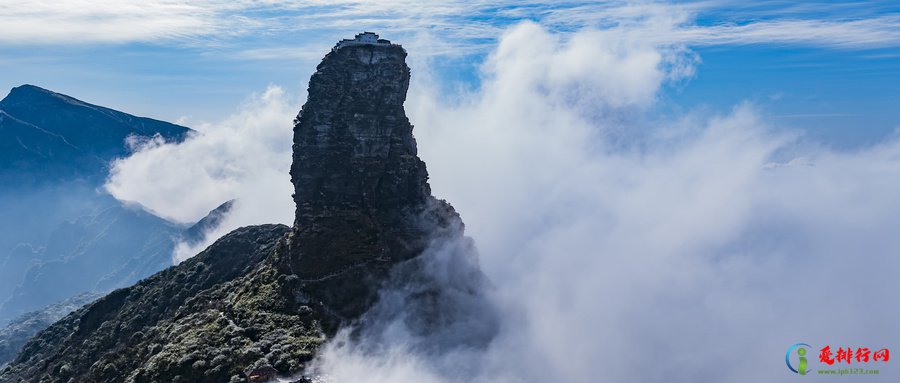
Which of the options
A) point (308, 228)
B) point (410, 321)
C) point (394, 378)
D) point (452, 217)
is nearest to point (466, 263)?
point (452, 217)

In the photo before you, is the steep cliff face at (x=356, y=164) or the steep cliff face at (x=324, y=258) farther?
the steep cliff face at (x=356, y=164)

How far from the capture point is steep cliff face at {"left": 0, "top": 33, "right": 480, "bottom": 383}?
315 feet

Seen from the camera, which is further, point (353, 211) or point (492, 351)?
point (353, 211)

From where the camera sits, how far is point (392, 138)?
11681cm

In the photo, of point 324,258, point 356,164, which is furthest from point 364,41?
point 324,258

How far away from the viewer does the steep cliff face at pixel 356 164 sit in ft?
359

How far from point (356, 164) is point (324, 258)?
16.9 metres

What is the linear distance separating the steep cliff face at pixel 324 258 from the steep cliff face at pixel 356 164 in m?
0.17

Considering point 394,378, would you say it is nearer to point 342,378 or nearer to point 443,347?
point 342,378

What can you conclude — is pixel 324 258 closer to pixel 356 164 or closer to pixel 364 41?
pixel 356 164

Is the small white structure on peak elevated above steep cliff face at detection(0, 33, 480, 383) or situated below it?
above

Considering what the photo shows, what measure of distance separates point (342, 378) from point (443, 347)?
60.3 ft

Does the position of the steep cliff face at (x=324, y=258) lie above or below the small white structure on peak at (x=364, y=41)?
below

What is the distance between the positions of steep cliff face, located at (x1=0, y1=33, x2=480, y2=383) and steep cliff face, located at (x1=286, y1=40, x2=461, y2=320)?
0.56ft
